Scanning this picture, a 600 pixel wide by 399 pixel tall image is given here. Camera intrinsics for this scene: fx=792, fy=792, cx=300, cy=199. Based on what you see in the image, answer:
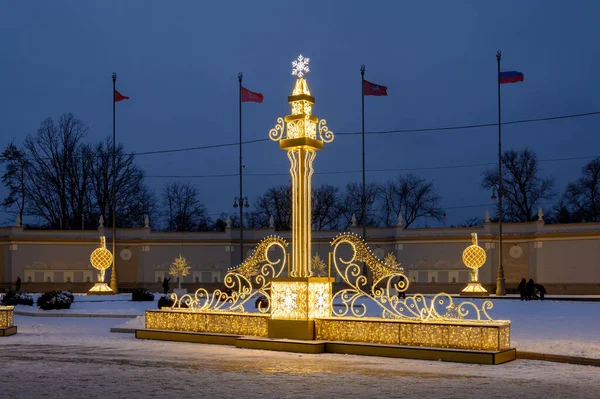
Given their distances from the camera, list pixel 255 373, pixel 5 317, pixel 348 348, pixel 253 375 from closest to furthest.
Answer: pixel 253 375 → pixel 255 373 → pixel 348 348 → pixel 5 317

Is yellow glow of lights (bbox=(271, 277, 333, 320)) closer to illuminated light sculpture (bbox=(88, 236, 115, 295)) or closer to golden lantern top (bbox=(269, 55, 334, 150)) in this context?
golden lantern top (bbox=(269, 55, 334, 150))

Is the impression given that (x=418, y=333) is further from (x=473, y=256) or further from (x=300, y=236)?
(x=473, y=256)

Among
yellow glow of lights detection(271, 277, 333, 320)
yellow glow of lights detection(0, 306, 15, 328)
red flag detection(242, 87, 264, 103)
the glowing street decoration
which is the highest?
red flag detection(242, 87, 264, 103)

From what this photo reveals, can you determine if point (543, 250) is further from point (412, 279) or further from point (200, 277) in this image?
point (200, 277)

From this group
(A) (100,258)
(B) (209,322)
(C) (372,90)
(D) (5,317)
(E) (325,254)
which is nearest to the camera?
(B) (209,322)

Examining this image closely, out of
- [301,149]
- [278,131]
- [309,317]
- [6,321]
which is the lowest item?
[6,321]

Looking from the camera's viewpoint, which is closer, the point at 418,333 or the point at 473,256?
the point at 418,333

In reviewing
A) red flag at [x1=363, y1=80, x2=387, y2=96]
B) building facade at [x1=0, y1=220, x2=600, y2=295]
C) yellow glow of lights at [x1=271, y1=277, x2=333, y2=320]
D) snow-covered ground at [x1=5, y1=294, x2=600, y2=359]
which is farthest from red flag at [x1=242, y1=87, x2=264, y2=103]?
yellow glow of lights at [x1=271, y1=277, x2=333, y2=320]

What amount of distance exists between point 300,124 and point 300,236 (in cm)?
225

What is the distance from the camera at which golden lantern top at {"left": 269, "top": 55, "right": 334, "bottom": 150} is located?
15.8m

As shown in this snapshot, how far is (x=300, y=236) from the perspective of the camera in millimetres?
15539

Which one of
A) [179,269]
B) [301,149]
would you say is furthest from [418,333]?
[179,269]

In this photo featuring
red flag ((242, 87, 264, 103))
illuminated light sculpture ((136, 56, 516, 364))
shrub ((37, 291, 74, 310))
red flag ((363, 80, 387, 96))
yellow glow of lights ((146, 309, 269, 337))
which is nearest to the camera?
illuminated light sculpture ((136, 56, 516, 364))

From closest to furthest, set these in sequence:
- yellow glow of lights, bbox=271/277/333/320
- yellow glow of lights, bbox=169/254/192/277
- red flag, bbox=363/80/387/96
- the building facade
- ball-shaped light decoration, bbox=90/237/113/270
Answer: yellow glow of lights, bbox=271/277/333/320 < red flag, bbox=363/80/387/96 < ball-shaped light decoration, bbox=90/237/113/270 < the building facade < yellow glow of lights, bbox=169/254/192/277
